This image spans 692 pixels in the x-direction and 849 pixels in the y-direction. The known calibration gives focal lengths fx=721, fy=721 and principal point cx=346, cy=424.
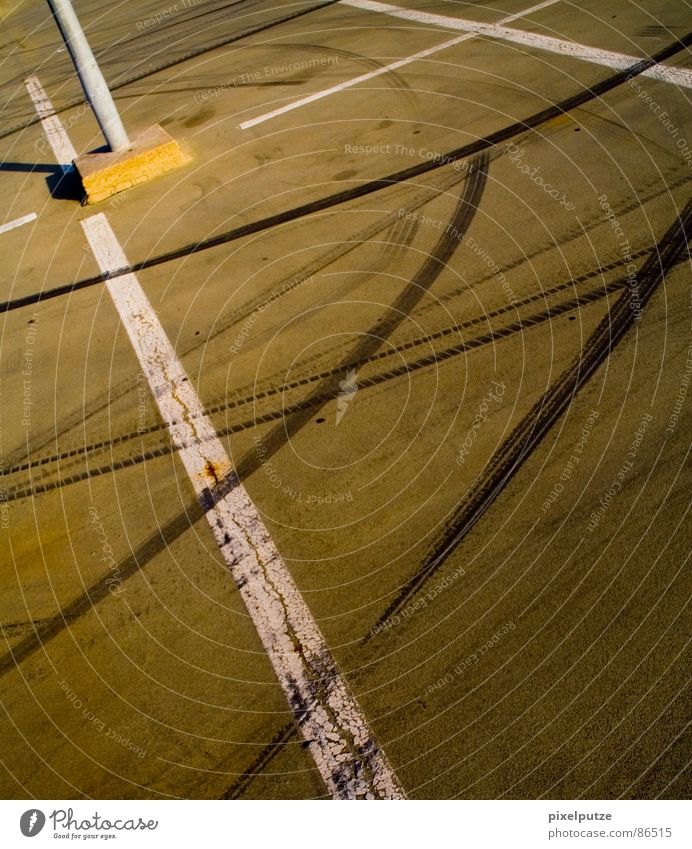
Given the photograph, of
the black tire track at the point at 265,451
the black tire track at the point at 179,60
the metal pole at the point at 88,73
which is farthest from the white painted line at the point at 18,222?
the black tire track at the point at 265,451

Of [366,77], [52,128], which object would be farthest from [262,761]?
[52,128]

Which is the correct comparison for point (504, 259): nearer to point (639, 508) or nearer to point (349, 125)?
point (639, 508)

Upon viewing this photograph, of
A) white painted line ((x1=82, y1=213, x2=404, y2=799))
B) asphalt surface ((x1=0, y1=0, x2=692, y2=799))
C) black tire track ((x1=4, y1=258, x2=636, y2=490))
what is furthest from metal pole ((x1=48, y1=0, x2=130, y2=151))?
black tire track ((x1=4, y1=258, x2=636, y2=490))

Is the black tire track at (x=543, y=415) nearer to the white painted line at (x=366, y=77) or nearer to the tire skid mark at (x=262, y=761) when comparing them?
the tire skid mark at (x=262, y=761)

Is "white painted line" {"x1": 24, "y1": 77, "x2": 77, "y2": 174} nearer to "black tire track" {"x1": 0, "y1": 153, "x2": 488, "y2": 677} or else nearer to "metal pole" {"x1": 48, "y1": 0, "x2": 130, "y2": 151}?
"metal pole" {"x1": 48, "y1": 0, "x2": 130, "y2": 151}

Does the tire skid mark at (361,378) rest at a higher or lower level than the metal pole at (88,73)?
lower

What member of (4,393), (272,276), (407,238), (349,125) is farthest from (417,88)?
(4,393)
